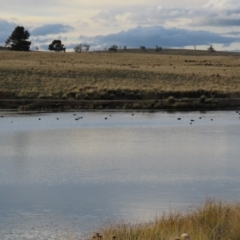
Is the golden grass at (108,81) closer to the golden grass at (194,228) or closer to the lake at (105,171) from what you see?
the lake at (105,171)

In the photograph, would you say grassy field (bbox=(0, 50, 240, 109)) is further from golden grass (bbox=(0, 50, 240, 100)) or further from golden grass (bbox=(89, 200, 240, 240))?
golden grass (bbox=(89, 200, 240, 240))

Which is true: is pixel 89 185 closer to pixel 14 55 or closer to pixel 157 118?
pixel 157 118

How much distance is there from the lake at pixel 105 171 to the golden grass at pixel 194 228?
1594 mm

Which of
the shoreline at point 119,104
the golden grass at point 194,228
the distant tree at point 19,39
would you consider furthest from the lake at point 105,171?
the distant tree at point 19,39

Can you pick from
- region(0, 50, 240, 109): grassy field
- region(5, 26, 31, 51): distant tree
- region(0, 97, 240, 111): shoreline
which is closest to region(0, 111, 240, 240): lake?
region(0, 97, 240, 111): shoreline

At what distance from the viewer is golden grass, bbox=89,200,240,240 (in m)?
8.01

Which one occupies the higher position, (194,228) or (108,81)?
(108,81)

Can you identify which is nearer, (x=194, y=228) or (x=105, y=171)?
(x=194, y=228)

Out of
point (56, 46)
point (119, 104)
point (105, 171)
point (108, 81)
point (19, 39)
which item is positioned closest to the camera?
point (105, 171)

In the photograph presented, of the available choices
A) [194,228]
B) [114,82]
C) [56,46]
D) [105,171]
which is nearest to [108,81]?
[114,82]

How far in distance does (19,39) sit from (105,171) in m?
69.6

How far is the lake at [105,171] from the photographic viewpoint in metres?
11.4

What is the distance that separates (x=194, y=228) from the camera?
856cm

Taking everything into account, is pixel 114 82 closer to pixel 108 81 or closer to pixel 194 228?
pixel 108 81
